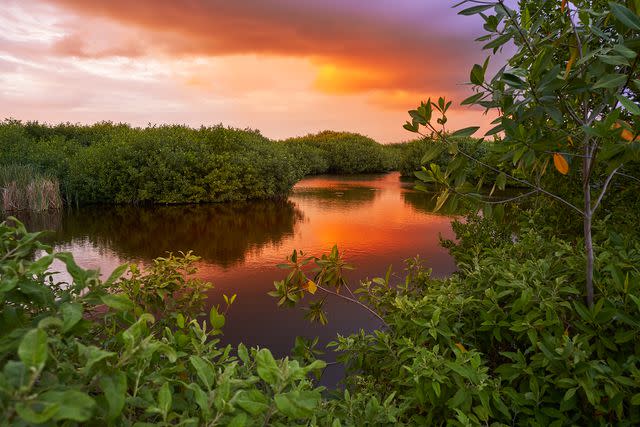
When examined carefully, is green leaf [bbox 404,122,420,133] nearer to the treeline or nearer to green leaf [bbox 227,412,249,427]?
green leaf [bbox 227,412,249,427]

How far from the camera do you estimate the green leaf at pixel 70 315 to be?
0.87 m

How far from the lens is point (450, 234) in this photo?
10352 millimetres

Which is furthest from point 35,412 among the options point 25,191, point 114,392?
point 25,191

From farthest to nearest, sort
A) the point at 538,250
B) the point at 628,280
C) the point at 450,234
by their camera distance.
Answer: the point at 450,234
the point at 538,250
the point at 628,280

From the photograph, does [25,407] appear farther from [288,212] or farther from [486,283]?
[288,212]

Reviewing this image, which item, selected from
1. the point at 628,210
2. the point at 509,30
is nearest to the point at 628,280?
the point at 509,30

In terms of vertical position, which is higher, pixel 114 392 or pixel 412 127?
pixel 412 127

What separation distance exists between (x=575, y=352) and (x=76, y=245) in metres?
10.3

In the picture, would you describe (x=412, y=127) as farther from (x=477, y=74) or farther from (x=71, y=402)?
(x=71, y=402)

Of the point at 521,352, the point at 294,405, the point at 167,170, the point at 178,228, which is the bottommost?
the point at 178,228

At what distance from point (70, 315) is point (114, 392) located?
0.20 metres

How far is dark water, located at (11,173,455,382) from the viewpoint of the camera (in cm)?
558

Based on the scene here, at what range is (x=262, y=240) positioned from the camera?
10.2 m

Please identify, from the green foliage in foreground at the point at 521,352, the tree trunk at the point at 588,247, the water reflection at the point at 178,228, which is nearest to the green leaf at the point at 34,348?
the green foliage in foreground at the point at 521,352
